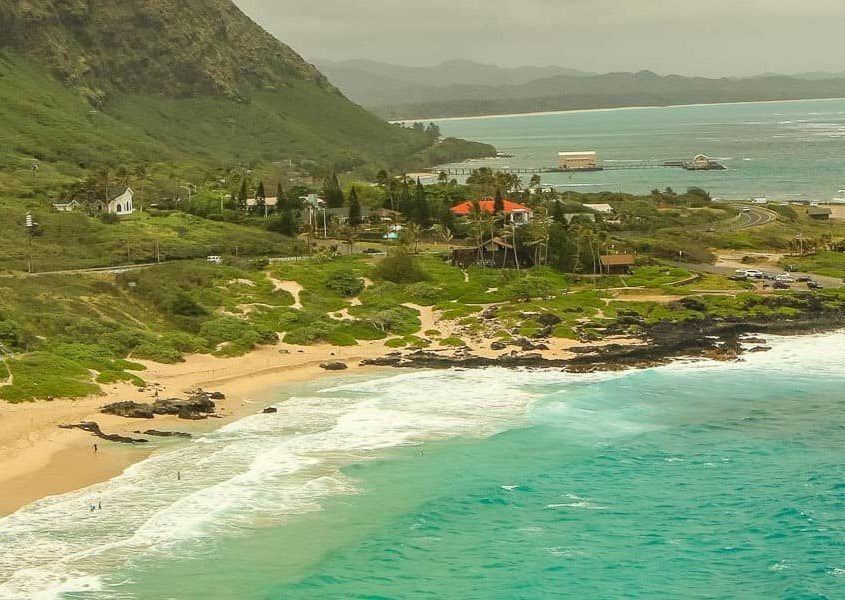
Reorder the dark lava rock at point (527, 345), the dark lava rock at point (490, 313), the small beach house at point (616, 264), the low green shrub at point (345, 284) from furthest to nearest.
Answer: the small beach house at point (616, 264) → the low green shrub at point (345, 284) → the dark lava rock at point (490, 313) → the dark lava rock at point (527, 345)

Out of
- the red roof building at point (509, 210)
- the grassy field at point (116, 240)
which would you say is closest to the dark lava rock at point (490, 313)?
the grassy field at point (116, 240)

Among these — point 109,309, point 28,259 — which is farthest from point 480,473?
point 28,259

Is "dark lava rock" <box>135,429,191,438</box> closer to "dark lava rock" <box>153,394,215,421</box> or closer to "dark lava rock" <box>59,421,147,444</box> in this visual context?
"dark lava rock" <box>59,421,147,444</box>

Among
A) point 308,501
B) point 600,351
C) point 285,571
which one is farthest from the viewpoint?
point 600,351

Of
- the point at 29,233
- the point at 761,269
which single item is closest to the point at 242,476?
the point at 29,233

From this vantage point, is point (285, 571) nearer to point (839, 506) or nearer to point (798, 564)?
point (798, 564)

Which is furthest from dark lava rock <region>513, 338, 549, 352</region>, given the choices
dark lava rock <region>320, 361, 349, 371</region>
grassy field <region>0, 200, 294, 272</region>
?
grassy field <region>0, 200, 294, 272</region>

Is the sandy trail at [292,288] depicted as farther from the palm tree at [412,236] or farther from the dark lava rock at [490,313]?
the palm tree at [412,236]

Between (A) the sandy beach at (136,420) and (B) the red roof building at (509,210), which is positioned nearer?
(A) the sandy beach at (136,420)
